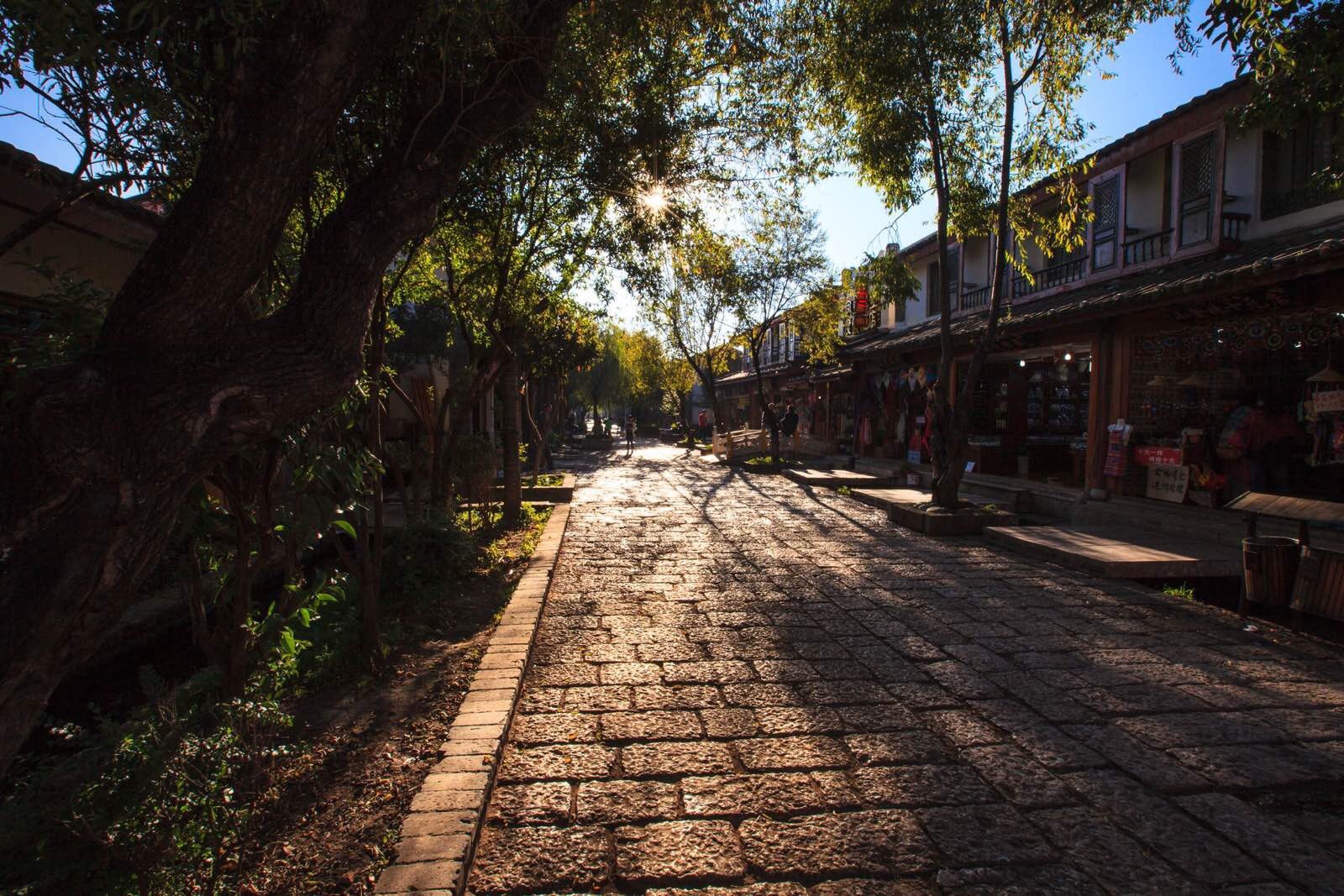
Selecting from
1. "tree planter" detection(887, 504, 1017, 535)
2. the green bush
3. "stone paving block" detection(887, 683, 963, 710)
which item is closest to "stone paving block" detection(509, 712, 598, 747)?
"stone paving block" detection(887, 683, 963, 710)

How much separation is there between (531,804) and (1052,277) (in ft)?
44.8

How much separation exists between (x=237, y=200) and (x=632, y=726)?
2632 mm

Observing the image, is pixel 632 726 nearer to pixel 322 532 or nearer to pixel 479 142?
pixel 322 532

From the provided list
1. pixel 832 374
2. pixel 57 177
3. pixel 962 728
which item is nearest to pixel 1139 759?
pixel 962 728

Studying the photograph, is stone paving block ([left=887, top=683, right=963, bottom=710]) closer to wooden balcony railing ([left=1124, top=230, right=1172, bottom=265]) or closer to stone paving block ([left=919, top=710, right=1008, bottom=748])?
stone paving block ([left=919, top=710, right=1008, bottom=748])

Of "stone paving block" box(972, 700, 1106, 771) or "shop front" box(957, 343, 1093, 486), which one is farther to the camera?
"shop front" box(957, 343, 1093, 486)

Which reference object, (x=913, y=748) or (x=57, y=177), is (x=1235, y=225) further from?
(x=57, y=177)

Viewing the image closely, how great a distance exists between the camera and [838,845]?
247 cm

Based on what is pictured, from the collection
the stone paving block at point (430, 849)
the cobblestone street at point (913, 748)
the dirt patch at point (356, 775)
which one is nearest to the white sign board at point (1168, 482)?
the cobblestone street at point (913, 748)

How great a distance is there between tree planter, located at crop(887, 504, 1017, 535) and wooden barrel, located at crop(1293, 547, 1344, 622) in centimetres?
392

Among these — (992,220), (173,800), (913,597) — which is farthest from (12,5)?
(992,220)

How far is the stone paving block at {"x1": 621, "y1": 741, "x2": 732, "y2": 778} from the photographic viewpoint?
2.96 m

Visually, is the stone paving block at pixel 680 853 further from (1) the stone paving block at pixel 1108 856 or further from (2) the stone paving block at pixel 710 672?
(2) the stone paving block at pixel 710 672

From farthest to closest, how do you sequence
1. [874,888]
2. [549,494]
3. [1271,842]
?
[549,494] → [1271,842] → [874,888]
